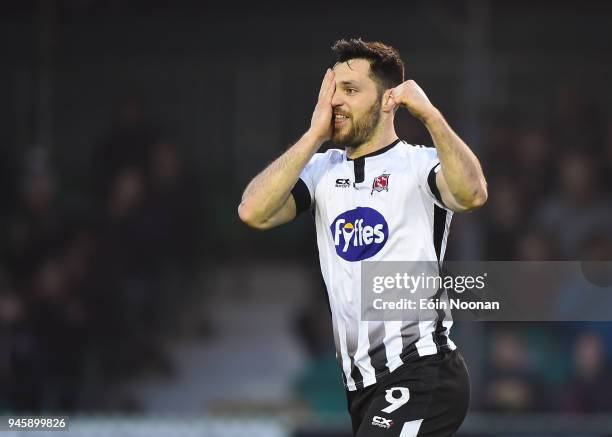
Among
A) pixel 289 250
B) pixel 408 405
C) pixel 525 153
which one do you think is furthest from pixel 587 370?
pixel 408 405

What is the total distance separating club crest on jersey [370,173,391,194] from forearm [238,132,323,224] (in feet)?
0.90

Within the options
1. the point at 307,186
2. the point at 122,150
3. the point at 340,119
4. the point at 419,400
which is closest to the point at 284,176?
the point at 307,186

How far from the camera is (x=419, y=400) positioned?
15.6 ft

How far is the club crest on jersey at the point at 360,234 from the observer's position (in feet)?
16.0

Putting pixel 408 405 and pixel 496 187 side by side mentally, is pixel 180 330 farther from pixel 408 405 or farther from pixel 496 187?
pixel 408 405

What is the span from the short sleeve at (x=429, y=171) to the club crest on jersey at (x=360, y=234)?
8.4 inches

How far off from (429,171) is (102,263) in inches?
244

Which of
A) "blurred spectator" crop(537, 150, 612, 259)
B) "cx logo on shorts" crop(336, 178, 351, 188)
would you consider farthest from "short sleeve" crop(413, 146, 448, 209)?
"blurred spectator" crop(537, 150, 612, 259)

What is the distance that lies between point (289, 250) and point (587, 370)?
333 cm

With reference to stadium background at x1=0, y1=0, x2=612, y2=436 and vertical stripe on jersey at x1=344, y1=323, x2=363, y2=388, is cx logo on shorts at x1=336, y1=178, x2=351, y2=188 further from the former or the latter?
stadium background at x1=0, y1=0, x2=612, y2=436

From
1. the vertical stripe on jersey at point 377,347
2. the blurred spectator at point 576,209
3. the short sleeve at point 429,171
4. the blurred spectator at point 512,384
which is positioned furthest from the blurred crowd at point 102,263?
the short sleeve at point 429,171

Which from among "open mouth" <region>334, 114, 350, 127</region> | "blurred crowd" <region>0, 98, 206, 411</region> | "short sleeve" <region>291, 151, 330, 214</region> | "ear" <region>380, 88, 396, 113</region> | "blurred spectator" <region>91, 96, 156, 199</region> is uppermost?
"ear" <region>380, 88, 396, 113</region>

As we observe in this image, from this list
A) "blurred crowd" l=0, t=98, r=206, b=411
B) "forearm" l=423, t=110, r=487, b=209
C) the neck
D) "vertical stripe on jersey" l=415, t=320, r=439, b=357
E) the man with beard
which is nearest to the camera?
"forearm" l=423, t=110, r=487, b=209

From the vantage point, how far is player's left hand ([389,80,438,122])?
184 inches
